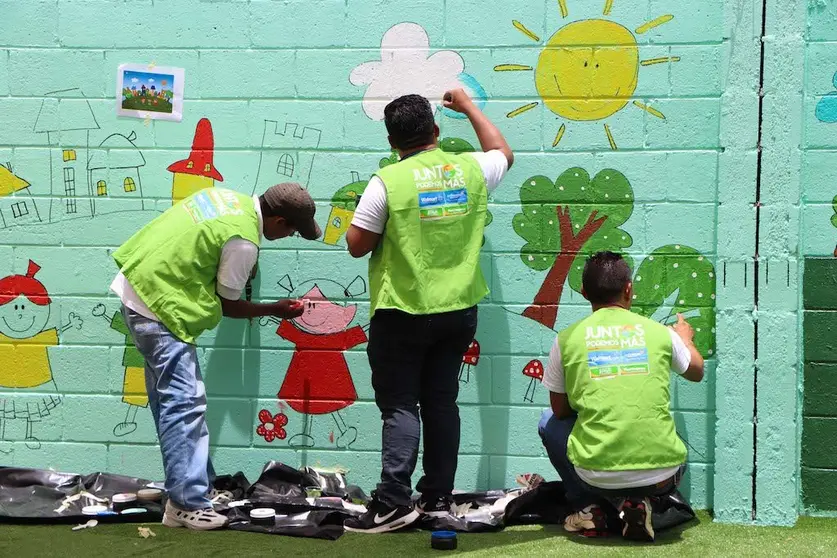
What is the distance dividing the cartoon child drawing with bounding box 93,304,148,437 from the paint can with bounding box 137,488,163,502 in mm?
425

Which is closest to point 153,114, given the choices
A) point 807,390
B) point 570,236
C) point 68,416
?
point 68,416

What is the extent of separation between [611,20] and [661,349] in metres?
1.56

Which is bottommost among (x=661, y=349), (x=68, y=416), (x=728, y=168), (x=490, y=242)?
(x=68, y=416)

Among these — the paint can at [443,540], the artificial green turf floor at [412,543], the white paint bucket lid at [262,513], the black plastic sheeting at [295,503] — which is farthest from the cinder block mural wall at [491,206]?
the paint can at [443,540]

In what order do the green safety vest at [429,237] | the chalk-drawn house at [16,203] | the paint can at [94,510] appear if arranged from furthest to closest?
the chalk-drawn house at [16,203], the paint can at [94,510], the green safety vest at [429,237]

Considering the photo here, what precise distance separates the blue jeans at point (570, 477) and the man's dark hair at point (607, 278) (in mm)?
520

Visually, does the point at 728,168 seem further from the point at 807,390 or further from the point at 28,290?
the point at 28,290

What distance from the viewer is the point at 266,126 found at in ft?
16.2

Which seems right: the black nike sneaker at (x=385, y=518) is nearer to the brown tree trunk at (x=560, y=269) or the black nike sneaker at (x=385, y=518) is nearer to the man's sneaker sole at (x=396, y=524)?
the man's sneaker sole at (x=396, y=524)

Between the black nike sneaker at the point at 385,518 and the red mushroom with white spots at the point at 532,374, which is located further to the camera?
the red mushroom with white spots at the point at 532,374

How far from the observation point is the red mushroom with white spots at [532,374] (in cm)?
482

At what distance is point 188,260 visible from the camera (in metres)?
4.35

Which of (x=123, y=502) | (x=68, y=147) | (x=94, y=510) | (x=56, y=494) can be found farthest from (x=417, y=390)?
(x=68, y=147)

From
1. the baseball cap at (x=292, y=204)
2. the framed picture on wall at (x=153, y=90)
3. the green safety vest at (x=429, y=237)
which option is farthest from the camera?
the framed picture on wall at (x=153, y=90)
